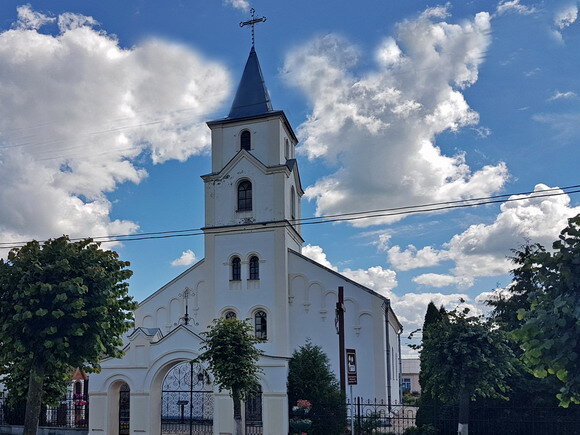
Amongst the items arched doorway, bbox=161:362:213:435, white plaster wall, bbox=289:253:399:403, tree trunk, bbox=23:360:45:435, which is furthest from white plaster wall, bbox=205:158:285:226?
tree trunk, bbox=23:360:45:435

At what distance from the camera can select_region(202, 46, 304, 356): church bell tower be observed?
31.8 metres

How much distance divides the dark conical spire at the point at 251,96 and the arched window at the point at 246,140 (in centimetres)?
103

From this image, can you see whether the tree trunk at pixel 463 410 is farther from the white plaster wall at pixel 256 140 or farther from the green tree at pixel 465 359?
the white plaster wall at pixel 256 140

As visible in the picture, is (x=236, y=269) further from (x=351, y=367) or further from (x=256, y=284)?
(x=351, y=367)

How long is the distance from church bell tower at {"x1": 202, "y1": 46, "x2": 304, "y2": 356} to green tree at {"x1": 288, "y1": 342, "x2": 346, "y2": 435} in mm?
1481

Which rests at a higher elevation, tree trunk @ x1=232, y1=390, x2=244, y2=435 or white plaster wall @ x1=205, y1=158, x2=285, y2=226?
white plaster wall @ x1=205, y1=158, x2=285, y2=226

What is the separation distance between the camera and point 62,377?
20.1 meters

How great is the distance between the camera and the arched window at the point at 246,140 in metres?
34.2

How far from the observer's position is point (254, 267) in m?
32.6

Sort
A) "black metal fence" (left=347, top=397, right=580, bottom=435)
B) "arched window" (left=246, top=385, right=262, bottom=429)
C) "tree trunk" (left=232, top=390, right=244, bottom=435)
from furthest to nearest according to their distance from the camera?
"arched window" (left=246, top=385, right=262, bottom=429), "tree trunk" (left=232, top=390, right=244, bottom=435), "black metal fence" (left=347, top=397, right=580, bottom=435)


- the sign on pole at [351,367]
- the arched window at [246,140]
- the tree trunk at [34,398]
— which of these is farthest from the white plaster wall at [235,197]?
the tree trunk at [34,398]

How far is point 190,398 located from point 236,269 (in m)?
7.60

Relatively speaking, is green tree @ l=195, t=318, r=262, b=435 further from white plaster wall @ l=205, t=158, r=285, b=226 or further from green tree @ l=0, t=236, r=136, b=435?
white plaster wall @ l=205, t=158, r=285, b=226

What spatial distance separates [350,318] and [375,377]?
10.5 feet
